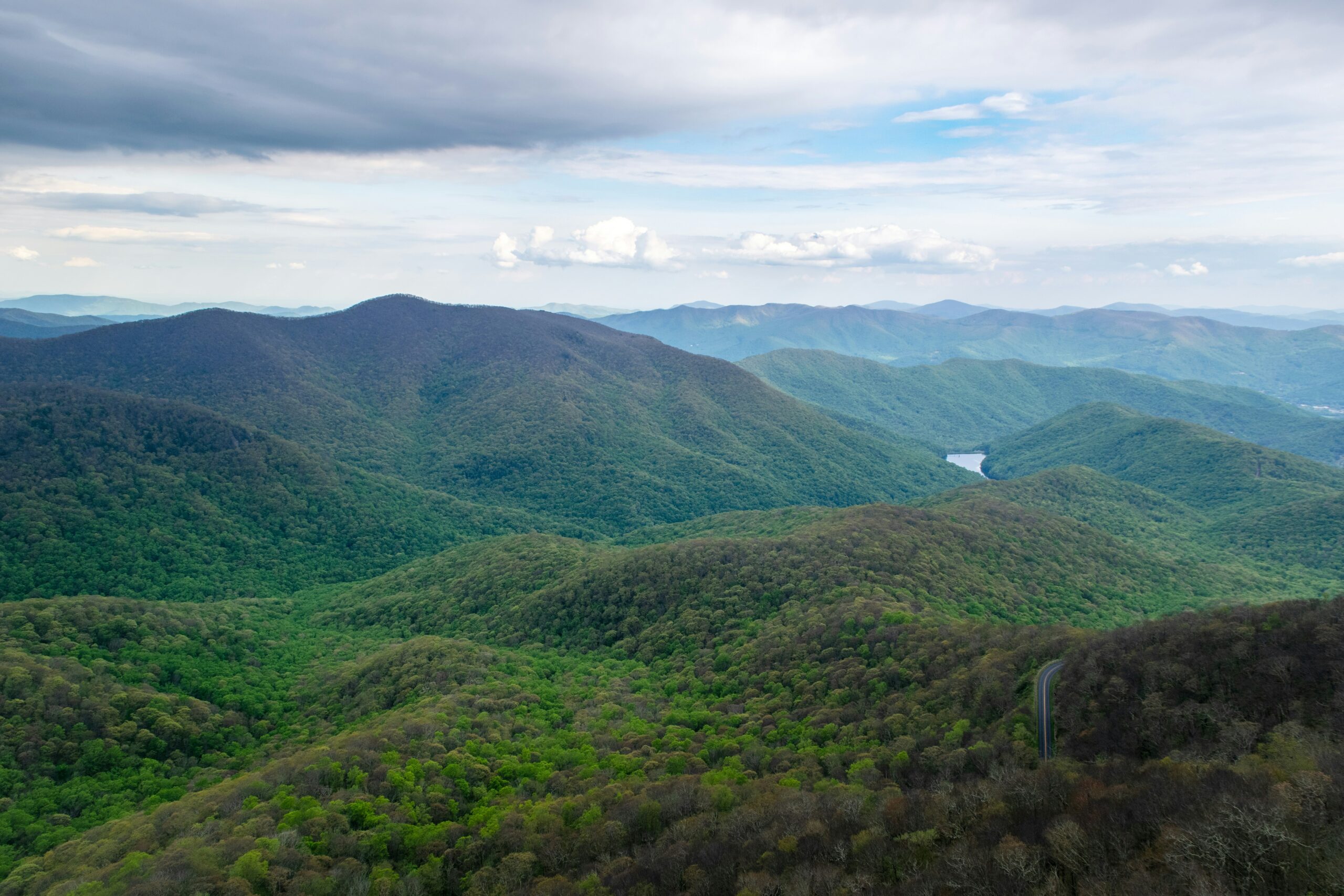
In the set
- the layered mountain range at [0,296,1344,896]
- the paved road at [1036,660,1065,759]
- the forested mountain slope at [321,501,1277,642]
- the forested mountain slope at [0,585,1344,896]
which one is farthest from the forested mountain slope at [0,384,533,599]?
the paved road at [1036,660,1065,759]

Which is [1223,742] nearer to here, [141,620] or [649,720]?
[649,720]

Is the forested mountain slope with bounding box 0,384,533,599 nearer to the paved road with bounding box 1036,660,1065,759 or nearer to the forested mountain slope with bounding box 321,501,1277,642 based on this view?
the forested mountain slope with bounding box 321,501,1277,642

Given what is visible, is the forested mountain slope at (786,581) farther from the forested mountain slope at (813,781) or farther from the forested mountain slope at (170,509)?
the forested mountain slope at (170,509)

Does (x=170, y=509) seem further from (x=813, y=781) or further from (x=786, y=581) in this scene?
(x=813, y=781)

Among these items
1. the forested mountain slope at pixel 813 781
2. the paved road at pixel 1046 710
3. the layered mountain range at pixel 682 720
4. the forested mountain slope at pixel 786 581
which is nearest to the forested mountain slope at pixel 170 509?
the layered mountain range at pixel 682 720

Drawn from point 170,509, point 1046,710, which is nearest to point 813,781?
point 1046,710
